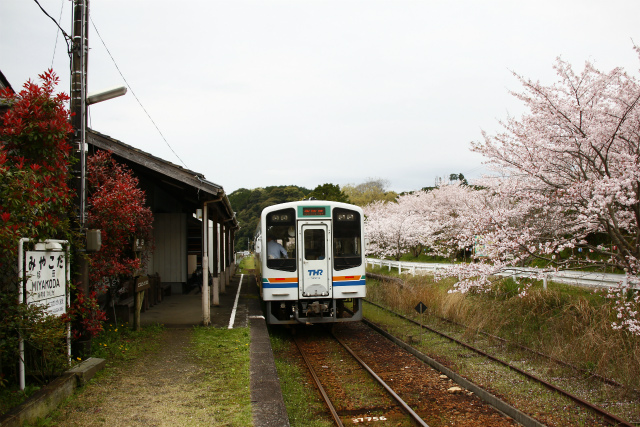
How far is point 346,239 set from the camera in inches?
391

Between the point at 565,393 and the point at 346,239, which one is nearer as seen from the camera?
the point at 565,393

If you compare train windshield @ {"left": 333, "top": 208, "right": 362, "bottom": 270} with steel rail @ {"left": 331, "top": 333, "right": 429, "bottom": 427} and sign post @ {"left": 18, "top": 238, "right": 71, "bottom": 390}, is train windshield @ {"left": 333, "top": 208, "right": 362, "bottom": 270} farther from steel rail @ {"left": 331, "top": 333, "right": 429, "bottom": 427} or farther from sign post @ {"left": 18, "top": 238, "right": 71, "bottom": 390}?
sign post @ {"left": 18, "top": 238, "right": 71, "bottom": 390}

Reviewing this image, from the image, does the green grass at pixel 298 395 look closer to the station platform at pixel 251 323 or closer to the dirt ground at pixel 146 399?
the station platform at pixel 251 323

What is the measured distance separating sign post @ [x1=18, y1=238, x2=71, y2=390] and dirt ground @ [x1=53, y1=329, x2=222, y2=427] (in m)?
0.72

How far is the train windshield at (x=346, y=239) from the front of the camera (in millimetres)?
9797

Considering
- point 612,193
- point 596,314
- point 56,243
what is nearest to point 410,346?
point 596,314

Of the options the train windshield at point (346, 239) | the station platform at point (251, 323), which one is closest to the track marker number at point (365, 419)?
the station platform at point (251, 323)

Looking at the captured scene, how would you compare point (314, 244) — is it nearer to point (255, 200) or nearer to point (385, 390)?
point (385, 390)

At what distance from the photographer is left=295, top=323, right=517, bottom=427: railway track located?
5469 mm

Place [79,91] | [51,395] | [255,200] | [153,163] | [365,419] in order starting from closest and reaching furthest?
[51,395], [365,419], [79,91], [153,163], [255,200]

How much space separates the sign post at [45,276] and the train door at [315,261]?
4717mm

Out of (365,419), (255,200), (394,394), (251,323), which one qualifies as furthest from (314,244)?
(255,200)

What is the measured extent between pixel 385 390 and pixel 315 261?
3.69m

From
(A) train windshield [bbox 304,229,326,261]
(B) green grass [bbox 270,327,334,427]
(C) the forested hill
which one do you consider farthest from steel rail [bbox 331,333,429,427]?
(C) the forested hill
